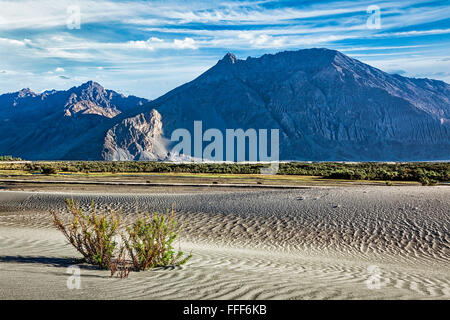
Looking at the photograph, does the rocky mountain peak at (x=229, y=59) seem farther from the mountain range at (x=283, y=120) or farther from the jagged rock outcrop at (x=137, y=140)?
the jagged rock outcrop at (x=137, y=140)

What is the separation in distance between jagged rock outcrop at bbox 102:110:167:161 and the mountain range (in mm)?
319

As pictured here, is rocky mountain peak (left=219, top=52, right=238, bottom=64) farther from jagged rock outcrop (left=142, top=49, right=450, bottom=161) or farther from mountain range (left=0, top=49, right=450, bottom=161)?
jagged rock outcrop (left=142, top=49, right=450, bottom=161)

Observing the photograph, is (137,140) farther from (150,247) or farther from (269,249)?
(150,247)

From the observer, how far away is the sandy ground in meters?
5.61

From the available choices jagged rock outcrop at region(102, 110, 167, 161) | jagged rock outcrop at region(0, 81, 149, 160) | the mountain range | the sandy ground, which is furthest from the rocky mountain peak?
the sandy ground

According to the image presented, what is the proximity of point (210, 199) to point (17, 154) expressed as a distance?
154 meters

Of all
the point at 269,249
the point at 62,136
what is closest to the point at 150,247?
the point at 269,249

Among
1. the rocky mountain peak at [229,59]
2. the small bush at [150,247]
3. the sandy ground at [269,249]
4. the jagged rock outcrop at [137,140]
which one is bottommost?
the sandy ground at [269,249]

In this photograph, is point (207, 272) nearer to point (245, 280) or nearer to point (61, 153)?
point (245, 280)

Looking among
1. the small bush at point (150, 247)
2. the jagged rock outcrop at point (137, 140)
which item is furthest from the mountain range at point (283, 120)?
the small bush at point (150, 247)

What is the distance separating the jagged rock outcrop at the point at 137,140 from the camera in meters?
122

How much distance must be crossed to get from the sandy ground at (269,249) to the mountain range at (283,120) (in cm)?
10549
